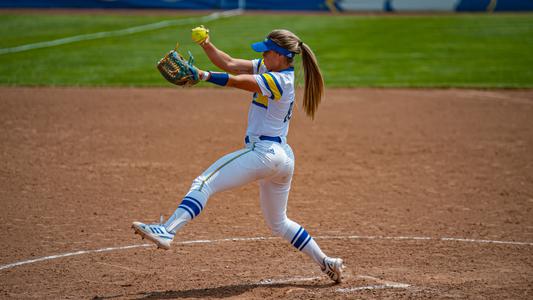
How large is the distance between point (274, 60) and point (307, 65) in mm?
279

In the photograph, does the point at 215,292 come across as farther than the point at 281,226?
No

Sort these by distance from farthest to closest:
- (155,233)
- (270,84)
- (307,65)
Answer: (307,65) < (270,84) < (155,233)

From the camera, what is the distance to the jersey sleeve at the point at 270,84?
5480 millimetres

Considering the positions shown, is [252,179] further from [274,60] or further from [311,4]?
[311,4]

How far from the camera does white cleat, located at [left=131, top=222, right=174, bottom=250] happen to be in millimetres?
5230

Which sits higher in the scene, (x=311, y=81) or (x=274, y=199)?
(x=311, y=81)

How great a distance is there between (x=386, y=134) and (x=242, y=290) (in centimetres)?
679

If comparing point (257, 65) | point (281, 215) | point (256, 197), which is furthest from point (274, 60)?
point (256, 197)

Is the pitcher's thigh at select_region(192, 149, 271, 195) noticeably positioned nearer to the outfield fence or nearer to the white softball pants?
the white softball pants

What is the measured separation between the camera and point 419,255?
6953mm

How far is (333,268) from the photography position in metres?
6.00

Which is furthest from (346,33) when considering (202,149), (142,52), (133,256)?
(133,256)

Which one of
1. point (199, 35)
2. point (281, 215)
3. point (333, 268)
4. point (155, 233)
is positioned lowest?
point (333, 268)

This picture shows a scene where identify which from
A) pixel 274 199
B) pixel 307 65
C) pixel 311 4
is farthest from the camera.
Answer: pixel 311 4
